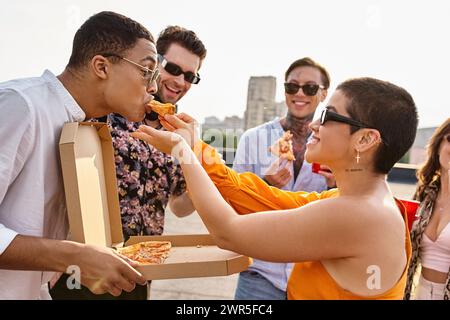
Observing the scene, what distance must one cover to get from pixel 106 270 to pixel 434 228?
290cm

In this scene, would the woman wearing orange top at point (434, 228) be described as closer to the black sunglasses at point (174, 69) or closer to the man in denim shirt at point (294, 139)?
the man in denim shirt at point (294, 139)

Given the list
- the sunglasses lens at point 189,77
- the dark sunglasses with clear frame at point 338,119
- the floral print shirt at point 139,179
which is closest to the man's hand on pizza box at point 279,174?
the floral print shirt at point 139,179

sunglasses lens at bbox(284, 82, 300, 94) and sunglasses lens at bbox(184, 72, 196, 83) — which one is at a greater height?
sunglasses lens at bbox(184, 72, 196, 83)

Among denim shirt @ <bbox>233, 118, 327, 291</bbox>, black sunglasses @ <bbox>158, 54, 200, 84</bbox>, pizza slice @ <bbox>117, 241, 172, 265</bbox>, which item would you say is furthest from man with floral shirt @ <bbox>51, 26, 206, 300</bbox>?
denim shirt @ <bbox>233, 118, 327, 291</bbox>

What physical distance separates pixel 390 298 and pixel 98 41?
1.81 m

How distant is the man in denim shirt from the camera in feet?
11.8

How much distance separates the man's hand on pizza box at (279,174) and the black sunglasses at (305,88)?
656 mm

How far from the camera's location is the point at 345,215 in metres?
1.90

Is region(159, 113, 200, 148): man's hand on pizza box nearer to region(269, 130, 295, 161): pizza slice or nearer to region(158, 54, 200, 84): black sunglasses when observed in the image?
region(158, 54, 200, 84): black sunglasses

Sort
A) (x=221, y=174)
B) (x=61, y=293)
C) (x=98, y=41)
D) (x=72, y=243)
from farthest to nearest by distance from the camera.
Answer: (x=61, y=293) → (x=221, y=174) → (x=98, y=41) → (x=72, y=243)

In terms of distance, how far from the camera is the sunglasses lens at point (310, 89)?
3855 millimetres
